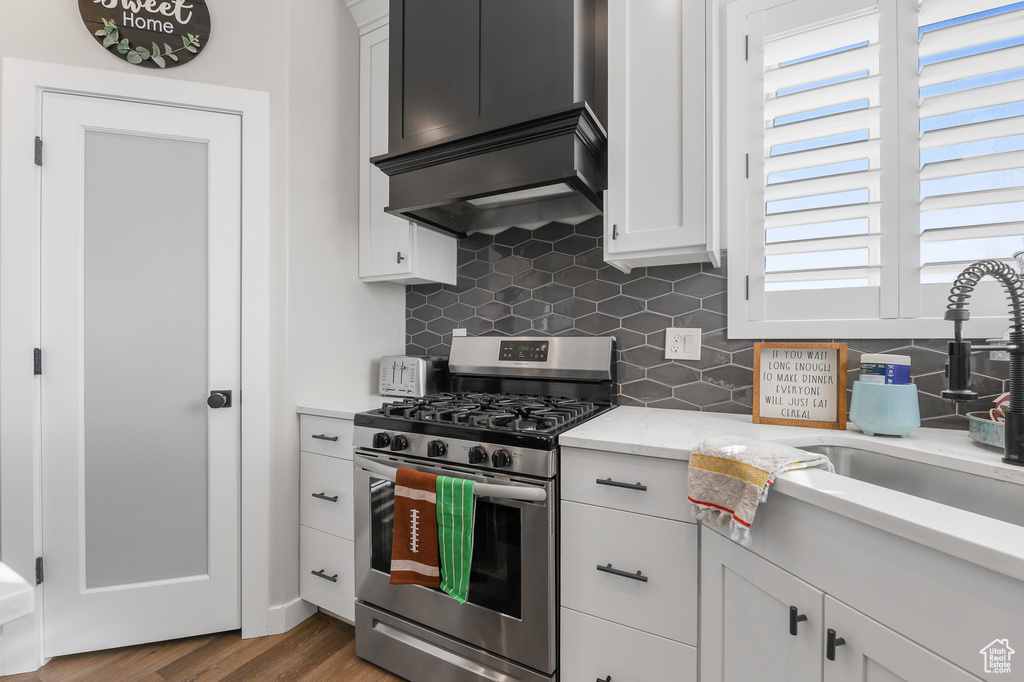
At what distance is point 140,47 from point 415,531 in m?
2.12

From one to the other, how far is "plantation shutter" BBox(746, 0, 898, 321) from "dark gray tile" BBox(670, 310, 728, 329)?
122mm

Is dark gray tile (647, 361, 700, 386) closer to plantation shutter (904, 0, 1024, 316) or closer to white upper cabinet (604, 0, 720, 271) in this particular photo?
white upper cabinet (604, 0, 720, 271)

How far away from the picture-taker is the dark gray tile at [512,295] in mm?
2260

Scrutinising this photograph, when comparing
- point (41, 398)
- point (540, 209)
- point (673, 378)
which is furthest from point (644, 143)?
point (41, 398)

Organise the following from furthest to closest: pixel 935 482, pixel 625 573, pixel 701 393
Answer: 1. pixel 701 393
2. pixel 625 573
3. pixel 935 482

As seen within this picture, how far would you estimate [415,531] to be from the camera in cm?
152

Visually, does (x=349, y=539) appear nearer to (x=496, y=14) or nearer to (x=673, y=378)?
(x=673, y=378)

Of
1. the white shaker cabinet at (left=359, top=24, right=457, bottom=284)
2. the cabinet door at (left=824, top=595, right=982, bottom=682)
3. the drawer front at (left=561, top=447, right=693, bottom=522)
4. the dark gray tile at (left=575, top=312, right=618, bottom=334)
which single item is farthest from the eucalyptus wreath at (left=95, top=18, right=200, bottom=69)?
the cabinet door at (left=824, top=595, right=982, bottom=682)

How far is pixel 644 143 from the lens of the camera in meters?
1.66

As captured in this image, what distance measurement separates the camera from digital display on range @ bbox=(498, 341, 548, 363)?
2070 mm

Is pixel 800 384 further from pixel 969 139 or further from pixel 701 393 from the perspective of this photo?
pixel 969 139

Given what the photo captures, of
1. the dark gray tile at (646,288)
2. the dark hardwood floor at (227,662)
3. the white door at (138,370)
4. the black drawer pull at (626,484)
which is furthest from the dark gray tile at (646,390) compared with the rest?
the white door at (138,370)

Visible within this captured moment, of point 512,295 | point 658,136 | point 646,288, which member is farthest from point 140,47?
point 646,288

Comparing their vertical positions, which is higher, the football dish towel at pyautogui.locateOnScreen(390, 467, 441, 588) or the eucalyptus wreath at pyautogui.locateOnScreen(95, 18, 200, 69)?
the eucalyptus wreath at pyautogui.locateOnScreen(95, 18, 200, 69)
